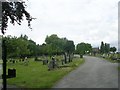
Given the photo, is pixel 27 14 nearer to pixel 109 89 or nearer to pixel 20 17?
pixel 20 17

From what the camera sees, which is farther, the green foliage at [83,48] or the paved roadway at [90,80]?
the green foliage at [83,48]

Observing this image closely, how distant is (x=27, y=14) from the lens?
21547 millimetres

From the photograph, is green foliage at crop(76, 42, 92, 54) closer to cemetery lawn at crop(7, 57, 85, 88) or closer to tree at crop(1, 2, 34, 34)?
cemetery lawn at crop(7, 57, 85, 88)

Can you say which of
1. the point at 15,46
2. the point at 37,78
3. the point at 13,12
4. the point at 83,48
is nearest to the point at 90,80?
the point at 37,78

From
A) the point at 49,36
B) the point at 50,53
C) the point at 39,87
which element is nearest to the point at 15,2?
the point at 39,87

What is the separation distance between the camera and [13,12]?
68.5 feet

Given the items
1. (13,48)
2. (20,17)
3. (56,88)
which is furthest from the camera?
(13,48)

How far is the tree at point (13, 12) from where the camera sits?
20281mm

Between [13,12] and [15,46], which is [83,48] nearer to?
[15,46]

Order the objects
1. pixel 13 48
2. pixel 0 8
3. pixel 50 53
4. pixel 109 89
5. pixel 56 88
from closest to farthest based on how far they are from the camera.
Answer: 1. pixel 109 89
2. pixel 56 88
3. pixel 0 8
4. pixel 13 48
5. pixel 50 53

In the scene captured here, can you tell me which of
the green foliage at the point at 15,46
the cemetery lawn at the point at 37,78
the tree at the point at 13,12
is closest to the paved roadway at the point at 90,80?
the cemetery lawn at the point at 37,78

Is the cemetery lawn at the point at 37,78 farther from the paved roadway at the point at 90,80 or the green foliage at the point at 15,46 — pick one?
the green foliage at the point at 15,46

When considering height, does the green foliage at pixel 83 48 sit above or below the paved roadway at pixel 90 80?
above

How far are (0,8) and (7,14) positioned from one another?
1058 mm
